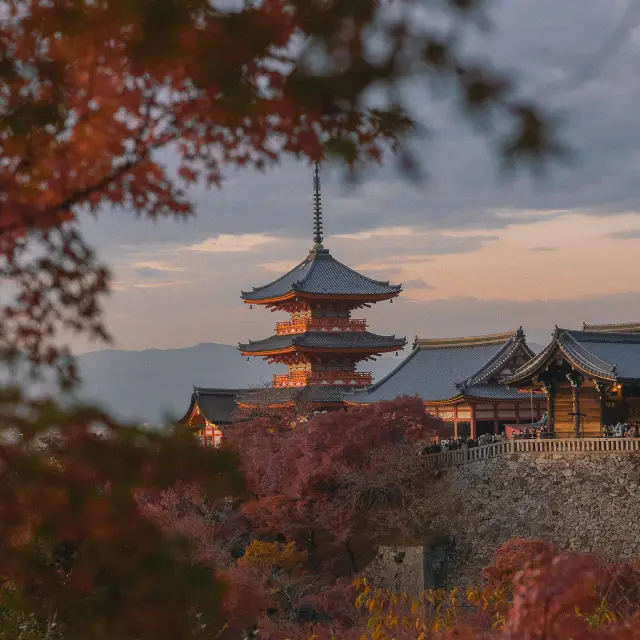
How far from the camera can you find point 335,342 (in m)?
28.8

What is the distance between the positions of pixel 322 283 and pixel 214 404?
5087 millimetres

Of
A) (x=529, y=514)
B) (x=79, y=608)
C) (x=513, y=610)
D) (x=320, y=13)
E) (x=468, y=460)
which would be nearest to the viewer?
(x=320, y=13)

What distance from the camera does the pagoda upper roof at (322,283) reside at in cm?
2914

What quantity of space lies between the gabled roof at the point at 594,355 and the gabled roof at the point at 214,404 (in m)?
12.3

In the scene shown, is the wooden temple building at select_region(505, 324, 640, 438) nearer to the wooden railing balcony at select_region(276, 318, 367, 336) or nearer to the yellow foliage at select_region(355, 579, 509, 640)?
the yellow foliage at select_region(355, 579, 509, 640)

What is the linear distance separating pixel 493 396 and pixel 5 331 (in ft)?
75.7

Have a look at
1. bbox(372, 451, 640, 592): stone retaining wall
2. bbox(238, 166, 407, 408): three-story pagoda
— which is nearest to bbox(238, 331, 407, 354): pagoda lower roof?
bbox(238, 166, 407, 408): three-story pagoda

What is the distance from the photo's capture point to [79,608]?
271 cm

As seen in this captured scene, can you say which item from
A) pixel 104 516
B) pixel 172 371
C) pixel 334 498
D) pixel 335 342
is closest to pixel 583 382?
pixel 334 498

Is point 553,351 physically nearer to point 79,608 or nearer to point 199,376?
point 79,608

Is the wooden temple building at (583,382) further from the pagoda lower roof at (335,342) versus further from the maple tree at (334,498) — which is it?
the pagoda lower roof at (335,342)

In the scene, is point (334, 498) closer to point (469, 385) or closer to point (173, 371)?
point (469, 385)

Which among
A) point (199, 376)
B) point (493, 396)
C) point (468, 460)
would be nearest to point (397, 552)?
point (468, 460)

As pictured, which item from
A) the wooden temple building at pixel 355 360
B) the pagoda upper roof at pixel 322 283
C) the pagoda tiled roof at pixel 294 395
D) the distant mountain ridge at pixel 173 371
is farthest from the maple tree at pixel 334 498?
the distant mountain ridge at pixel 173 371
